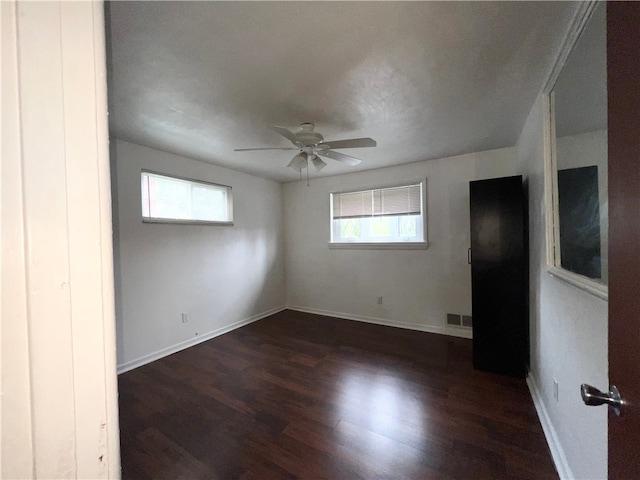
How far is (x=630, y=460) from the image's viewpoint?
0.59 metres

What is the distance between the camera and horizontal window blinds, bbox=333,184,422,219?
3582mm

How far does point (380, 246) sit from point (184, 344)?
9.41ft

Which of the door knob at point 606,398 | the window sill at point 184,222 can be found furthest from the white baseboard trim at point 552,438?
the window sill at point 184,222

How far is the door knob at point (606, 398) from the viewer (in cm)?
61

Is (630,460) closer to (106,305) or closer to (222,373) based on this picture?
(106,305)

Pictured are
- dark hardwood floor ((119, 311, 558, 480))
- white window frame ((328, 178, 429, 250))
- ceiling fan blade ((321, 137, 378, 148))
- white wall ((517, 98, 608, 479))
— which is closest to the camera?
white wall ((517, 98, 608, 479))

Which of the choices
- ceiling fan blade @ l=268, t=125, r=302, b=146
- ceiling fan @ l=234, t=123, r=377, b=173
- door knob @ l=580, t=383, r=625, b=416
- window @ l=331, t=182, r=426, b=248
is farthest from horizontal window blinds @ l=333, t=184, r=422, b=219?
door knob @ l=580, t=383, r=625, b=416

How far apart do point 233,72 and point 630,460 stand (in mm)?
2183

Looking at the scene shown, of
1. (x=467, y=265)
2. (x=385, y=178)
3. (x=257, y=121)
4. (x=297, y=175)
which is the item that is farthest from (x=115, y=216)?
(x=467, y=265)

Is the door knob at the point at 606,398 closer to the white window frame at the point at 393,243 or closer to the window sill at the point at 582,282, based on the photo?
the window sill at the point at 582,282

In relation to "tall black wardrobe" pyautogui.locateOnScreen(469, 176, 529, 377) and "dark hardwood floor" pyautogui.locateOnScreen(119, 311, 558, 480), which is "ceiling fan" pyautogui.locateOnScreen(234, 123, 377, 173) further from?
"dark hardwood floor" pyautogui.locateOnScreen(119, 311, 558, 480)

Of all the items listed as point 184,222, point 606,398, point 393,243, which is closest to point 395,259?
point 393,243

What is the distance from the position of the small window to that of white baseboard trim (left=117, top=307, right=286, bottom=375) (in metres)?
1.47

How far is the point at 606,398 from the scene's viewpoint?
632 mm
